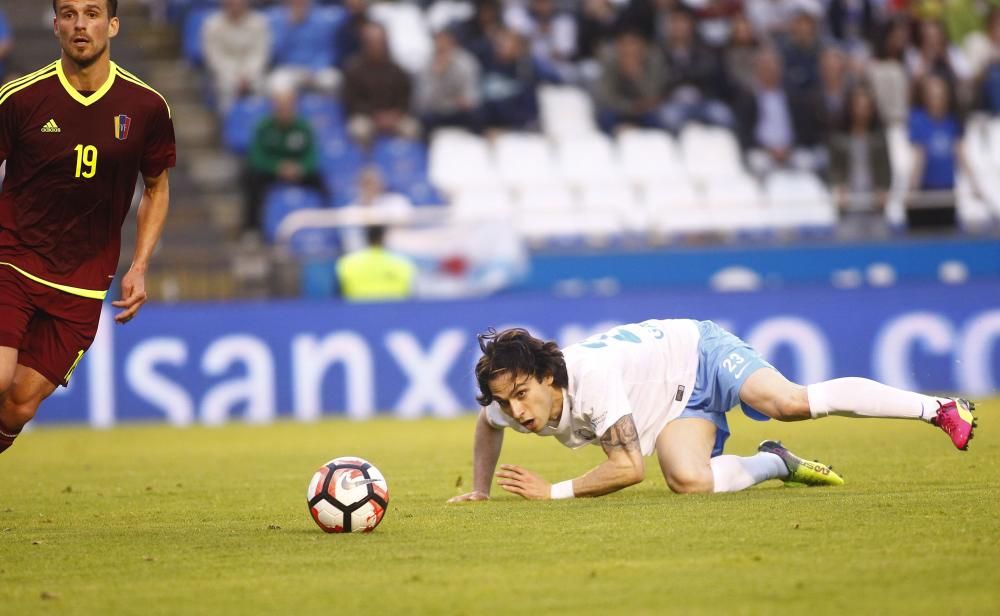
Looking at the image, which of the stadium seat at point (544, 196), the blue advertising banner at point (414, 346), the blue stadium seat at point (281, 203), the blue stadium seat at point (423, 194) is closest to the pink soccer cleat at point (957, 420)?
the blue advertising banner at point (414, 346)

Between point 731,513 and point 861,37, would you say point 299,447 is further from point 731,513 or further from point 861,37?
point 861,37

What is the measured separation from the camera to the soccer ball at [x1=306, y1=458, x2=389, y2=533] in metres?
7.36

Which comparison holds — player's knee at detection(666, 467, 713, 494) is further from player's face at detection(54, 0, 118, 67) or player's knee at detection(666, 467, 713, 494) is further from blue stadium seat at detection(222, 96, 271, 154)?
blue stadium seat at detection(222, 96, 271, 154)

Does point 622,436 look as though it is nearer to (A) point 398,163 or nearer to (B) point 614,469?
(B) point 614,469

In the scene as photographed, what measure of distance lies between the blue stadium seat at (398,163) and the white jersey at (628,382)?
10999 millimetres

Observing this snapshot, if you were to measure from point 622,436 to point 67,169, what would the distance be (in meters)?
3.00

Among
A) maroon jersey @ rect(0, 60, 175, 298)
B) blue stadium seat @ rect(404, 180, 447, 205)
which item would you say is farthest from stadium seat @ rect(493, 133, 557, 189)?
maroon jersey @ rect(0, 60, 175, 298)

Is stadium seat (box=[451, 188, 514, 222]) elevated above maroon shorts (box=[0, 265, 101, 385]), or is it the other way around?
stadium seat (box=[451, 188, 514, 222])

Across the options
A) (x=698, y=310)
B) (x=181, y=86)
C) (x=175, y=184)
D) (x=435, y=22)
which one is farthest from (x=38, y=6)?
(x=698, y=310)

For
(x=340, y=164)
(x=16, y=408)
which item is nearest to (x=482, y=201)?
(x=340, y=164)

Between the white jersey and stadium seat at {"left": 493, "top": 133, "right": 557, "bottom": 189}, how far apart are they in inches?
446

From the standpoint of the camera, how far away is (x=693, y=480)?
8.52 m

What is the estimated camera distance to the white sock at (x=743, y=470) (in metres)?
8.59

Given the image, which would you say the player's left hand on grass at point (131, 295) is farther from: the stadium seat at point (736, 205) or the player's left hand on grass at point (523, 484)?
the stadium seat at point (736, 205)
